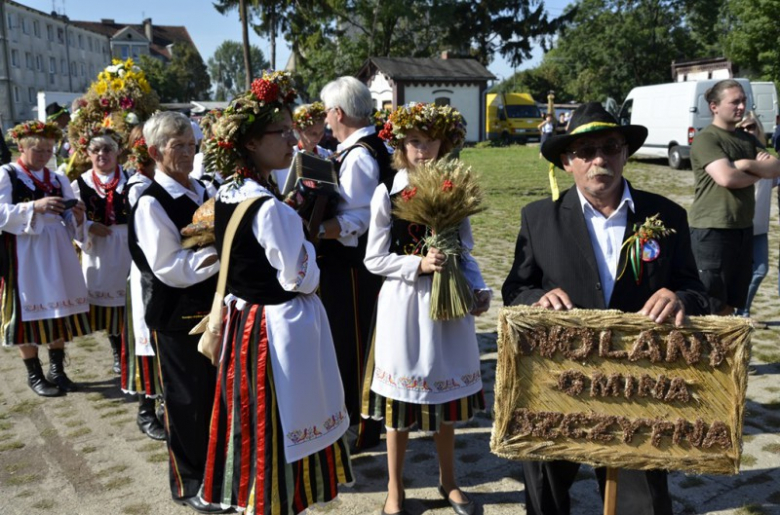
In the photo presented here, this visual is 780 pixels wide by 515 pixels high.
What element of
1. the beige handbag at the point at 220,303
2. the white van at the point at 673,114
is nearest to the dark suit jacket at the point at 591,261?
the beige handbag at the point at 220,303

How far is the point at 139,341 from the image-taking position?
460 cm

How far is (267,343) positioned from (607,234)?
153cm

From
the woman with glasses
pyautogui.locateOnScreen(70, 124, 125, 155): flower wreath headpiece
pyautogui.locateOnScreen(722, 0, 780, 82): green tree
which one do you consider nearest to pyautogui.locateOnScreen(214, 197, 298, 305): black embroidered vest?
pyautogui.locateOnScreen(70, 124, 125, 155): flower wreath headpiece

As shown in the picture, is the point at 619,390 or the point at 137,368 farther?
the point at 137,368

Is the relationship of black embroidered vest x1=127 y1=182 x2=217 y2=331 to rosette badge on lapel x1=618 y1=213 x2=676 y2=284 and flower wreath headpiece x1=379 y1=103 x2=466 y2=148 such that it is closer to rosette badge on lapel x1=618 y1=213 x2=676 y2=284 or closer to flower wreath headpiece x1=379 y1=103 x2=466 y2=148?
flower wreath headpiece x1=379 y1=103 x2=466 y2=148

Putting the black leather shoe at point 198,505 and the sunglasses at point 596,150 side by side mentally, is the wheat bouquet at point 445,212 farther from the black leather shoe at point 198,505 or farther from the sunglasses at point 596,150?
Result: the black leather shoe at point 198,505

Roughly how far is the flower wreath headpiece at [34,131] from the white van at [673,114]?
50.4 feet

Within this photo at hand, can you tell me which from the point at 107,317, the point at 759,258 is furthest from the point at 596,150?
the point at 107,317

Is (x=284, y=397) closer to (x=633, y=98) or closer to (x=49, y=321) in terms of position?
(x=49, y=321)

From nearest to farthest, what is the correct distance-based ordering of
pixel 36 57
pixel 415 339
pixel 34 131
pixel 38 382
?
1. pixel 415 339
2. pixel 34 131
3. pixel 38 382
4. pixel 36 57

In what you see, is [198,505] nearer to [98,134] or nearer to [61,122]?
[98,134]

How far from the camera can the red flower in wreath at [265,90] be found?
3.18m

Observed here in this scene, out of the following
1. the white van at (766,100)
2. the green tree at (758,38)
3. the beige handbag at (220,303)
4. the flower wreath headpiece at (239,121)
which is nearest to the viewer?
the beige handbag at (220,303)

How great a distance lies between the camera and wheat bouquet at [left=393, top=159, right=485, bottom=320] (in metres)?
3.48
